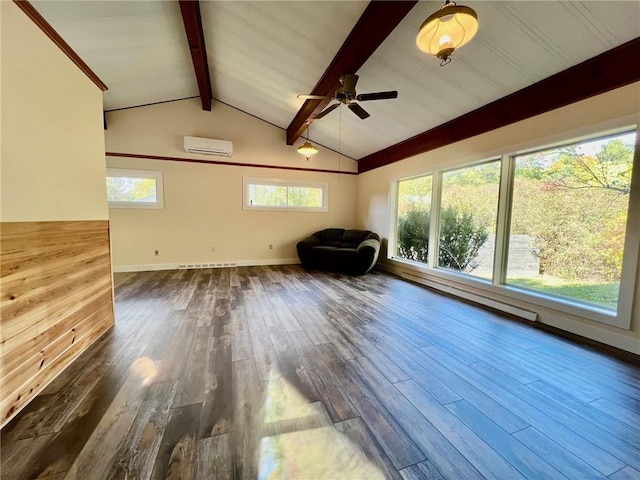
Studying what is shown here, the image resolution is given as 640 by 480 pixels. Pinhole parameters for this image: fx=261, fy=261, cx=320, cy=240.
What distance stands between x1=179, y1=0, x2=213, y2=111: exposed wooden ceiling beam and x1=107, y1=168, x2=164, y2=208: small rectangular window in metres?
2.05

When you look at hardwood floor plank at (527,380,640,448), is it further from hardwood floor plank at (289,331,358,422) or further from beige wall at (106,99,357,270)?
beige wall at (106,99,357,270)

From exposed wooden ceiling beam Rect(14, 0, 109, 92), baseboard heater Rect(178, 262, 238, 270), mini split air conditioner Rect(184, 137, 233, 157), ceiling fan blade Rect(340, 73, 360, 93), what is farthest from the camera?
baseboard heater Rect(178, 262, 238, 270)

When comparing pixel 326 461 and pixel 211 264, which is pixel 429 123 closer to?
pixel 326 461

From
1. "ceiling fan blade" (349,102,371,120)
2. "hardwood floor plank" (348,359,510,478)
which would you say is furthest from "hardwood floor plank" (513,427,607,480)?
"ceiling fan blade" (349,102,371,120)

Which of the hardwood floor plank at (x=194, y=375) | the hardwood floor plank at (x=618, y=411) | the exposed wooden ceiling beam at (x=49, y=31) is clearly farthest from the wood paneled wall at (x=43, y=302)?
the hardwood floor plank at (x=618, y=411)

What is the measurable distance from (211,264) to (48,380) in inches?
159

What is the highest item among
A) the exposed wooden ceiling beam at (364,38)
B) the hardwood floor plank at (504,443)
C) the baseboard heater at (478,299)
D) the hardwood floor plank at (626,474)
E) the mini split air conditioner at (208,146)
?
the exposed wooden ceiling beam at (364,38)

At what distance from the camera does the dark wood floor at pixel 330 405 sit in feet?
3.96

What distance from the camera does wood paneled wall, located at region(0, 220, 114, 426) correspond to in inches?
58.9

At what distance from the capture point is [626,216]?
2338 millimetres

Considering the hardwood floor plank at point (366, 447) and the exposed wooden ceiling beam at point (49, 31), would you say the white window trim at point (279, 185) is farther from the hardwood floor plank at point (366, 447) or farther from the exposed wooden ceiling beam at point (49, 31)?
the hardwood floor plank at point (366, 447)

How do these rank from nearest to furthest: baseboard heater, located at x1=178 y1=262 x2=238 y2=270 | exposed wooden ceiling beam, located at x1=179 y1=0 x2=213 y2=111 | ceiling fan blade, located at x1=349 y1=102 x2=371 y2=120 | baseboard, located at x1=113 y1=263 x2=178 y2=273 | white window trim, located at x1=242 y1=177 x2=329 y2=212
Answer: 1. exposed wooden ceiling beam, located at x1=179 y1=0 x2=213 y2=111
2. ceiling fan blade, located at x1=349 y1=102 x2=371 y2=120
3. baseboard, located at x1=113 y1=263 x2=178 y2=273
4. baseboard heater, located at x1=178 y1=262 x2=238 y2=270
5. white window trim, located at x1=242 y1=177 x2=329 y2=212

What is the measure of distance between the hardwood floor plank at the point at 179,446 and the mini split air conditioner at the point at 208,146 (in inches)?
198

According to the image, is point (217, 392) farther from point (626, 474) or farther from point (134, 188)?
point (134, 188)
